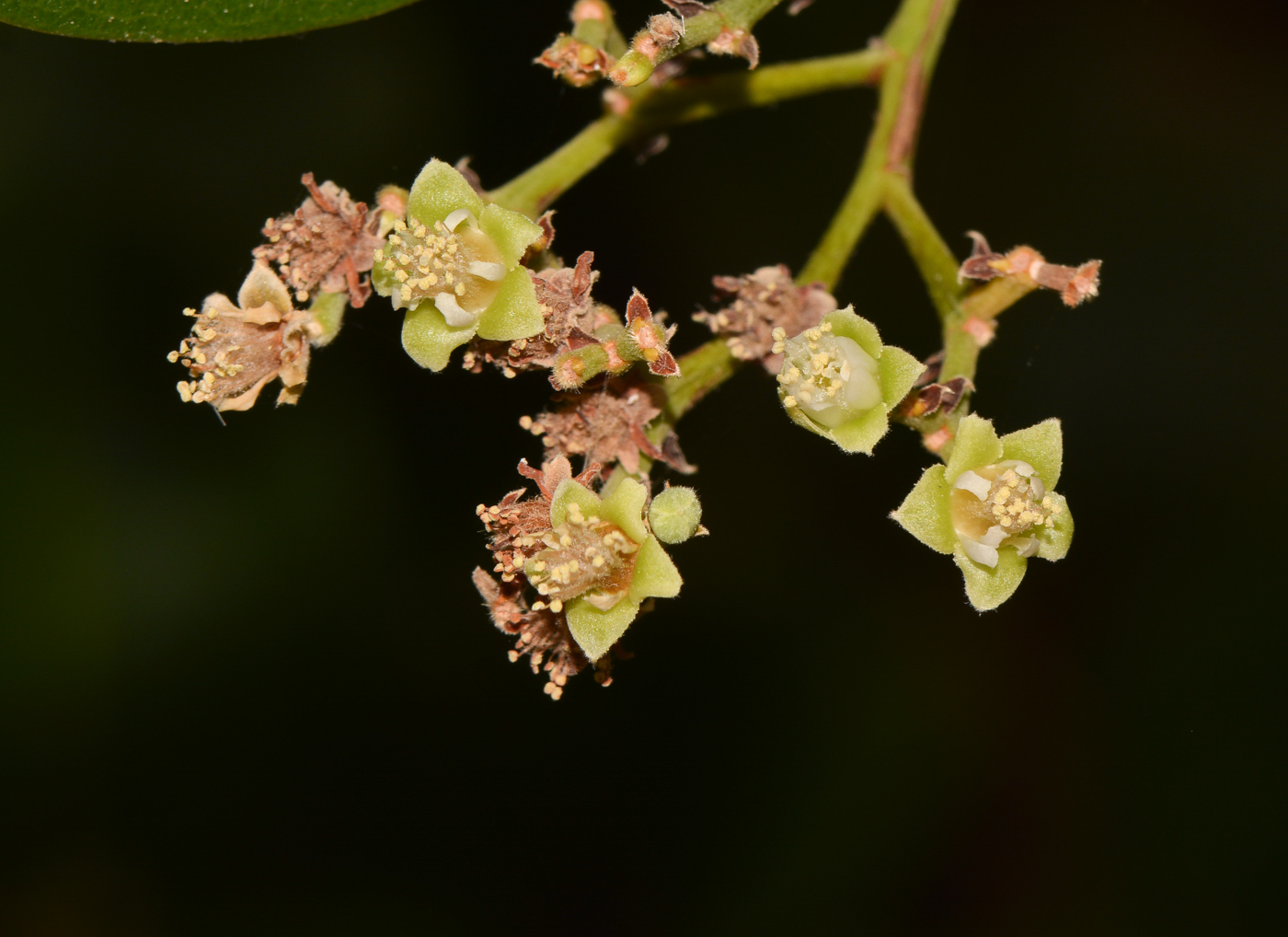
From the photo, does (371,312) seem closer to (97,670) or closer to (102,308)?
(102,308)

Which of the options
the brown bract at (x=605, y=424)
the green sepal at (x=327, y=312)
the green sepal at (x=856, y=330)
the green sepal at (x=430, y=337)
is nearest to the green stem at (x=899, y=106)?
the green sepal at (x=856, y=330)

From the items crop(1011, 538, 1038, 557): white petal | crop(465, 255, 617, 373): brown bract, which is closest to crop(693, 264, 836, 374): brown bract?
crop(465, 255, 617, 373): brown bract

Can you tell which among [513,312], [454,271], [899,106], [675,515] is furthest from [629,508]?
Result: [899,106]

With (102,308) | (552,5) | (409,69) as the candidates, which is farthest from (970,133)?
(102,308)

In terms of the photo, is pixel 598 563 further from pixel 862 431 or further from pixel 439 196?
pixel 439 196

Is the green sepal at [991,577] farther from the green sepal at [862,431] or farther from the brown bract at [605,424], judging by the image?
the brown bract at [605,424]

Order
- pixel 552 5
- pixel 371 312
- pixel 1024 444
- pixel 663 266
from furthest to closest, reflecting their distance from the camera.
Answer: pixel 663 266 < pixel 552 5 < pixel 371 312 < pixel 1024 444
